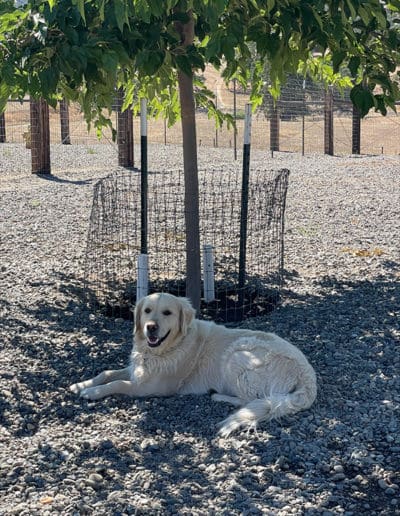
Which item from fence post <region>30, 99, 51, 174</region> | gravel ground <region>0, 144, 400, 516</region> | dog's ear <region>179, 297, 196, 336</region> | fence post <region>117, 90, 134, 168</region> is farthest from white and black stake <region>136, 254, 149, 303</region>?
fence post <region>117, 90, 134, 168</region>

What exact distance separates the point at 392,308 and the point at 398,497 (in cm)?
343

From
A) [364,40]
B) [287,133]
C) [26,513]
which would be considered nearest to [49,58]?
[364,40]

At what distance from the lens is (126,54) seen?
539 cm

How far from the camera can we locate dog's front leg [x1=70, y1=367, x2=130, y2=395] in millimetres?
5418

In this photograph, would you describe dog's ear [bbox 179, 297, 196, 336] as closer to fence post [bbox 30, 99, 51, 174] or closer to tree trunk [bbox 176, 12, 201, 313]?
tree trunk [bbox 176, 12, 201, 313]

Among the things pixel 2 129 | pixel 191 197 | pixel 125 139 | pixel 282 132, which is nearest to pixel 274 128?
pixel 125 139

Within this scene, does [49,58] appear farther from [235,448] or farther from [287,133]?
[287,133]

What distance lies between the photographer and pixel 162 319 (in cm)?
538

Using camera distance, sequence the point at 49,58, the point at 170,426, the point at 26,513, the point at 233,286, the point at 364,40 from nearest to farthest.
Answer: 1. the point at 26,513
2. the point at 170,426
3. the point at 49,58
4. the point at 364,40
5. the point at 233,286

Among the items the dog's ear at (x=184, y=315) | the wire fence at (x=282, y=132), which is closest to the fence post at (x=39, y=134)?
the wire fence at (x=282, y=132)

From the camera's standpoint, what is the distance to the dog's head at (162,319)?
5.37 m

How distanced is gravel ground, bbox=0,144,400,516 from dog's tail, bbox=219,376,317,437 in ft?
0.22

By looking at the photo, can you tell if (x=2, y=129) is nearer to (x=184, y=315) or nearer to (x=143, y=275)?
(x=143, y=275)

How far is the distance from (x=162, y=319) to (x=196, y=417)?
720mm
